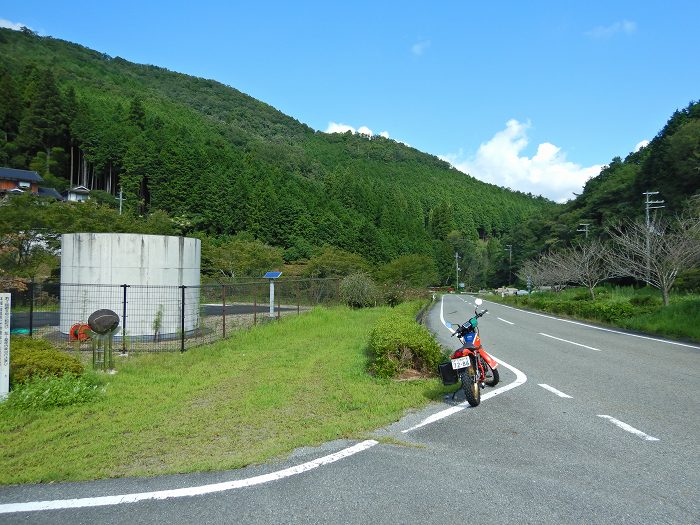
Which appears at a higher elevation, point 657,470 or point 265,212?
point 265,212

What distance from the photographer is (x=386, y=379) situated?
25.7 feet

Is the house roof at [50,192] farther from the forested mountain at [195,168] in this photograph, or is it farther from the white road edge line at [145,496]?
the white road edge line at [145,496]

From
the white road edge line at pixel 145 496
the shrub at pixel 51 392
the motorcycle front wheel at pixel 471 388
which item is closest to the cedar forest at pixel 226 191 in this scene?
the shrub at pixel 51 392

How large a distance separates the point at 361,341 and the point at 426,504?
917 centimetres

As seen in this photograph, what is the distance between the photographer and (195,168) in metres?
69.5

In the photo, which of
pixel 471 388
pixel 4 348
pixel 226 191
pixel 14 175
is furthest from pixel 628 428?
pixel 14 175

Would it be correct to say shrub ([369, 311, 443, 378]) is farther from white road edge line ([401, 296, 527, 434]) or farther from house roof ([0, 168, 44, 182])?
house roof ([0, 168, 44, 182])

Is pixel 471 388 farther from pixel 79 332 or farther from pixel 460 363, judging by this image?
pixel 79 332

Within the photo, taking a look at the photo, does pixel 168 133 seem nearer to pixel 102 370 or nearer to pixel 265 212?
pixel 265 212

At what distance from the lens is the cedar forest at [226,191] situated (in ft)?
151

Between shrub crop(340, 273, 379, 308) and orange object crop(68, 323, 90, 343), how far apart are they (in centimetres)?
1524

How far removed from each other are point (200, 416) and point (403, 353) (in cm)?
349

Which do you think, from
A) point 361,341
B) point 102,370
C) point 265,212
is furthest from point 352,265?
point 102,370

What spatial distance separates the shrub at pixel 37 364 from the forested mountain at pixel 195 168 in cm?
5093
